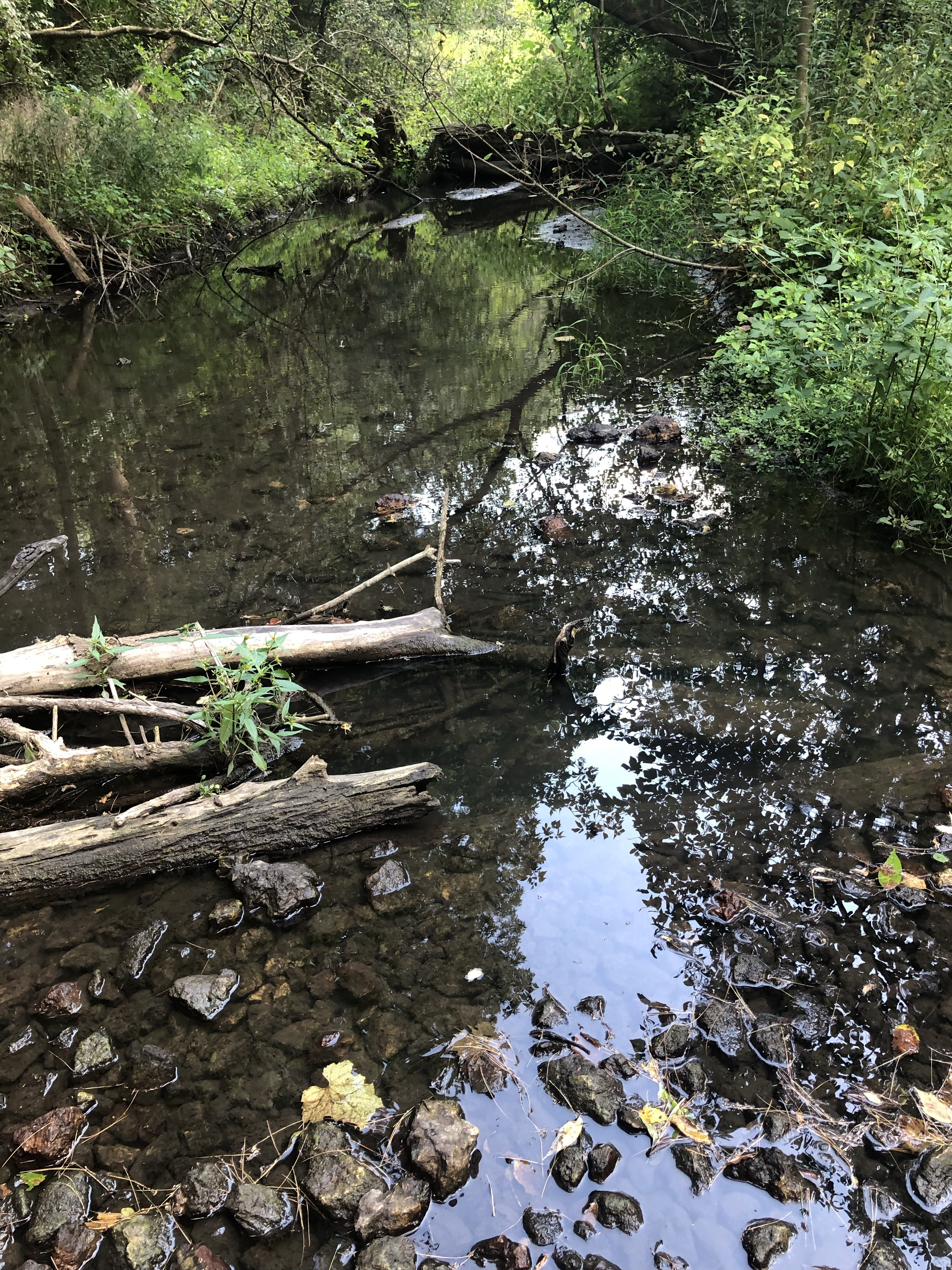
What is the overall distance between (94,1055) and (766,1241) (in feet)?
6.93

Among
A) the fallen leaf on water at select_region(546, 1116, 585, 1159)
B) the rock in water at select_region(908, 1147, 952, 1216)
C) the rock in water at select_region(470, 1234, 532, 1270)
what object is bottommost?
the fallen leaf on water at select_region(546, 1116, 585, 1159)

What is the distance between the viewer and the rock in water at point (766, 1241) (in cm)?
196

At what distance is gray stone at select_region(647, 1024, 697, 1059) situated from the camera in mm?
2447

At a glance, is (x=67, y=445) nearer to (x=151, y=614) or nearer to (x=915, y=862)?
(x=151, y=614)

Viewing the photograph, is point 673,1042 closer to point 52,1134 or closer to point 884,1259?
point 884,1259

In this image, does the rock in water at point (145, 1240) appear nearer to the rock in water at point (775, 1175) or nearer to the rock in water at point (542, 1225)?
the rock in water at point (542, 1225)

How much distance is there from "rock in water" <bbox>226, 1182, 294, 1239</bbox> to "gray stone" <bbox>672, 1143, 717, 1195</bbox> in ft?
3.60

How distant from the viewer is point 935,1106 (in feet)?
7.42

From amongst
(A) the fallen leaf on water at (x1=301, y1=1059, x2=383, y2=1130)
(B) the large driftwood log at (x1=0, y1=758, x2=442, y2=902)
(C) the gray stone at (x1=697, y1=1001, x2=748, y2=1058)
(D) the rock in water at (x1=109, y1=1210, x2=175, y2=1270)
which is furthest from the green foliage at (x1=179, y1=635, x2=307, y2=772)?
(C) the gray stone at (x1=697, y1=1001, x2=748, y2=1058)

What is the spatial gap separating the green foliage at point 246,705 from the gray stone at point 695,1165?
205 centimetres

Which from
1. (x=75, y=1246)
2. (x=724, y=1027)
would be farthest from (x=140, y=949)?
(x=724, y=1027)

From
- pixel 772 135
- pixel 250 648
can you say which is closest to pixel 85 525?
pixel 250 648

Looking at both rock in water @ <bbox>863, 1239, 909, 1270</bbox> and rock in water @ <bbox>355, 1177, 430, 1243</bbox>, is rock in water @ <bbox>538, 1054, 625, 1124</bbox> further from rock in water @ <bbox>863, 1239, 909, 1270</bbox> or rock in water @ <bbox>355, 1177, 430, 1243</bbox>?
rock in water @ <bbox>863, 1239, 909, 1270</bbox>

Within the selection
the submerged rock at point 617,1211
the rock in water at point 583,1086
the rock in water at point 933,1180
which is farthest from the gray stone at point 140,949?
the rock in water at point 933,1180
